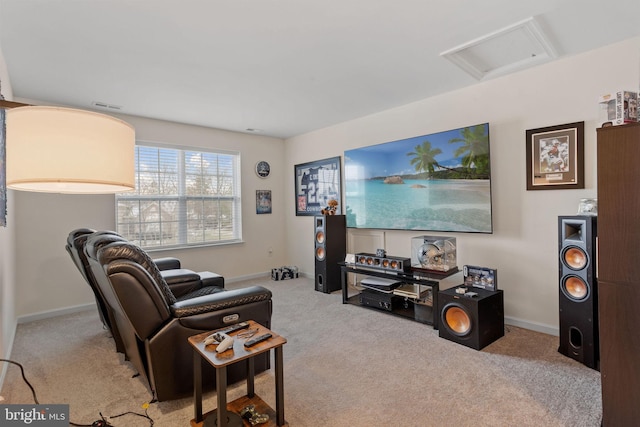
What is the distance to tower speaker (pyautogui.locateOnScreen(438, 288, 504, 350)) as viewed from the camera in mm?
2654

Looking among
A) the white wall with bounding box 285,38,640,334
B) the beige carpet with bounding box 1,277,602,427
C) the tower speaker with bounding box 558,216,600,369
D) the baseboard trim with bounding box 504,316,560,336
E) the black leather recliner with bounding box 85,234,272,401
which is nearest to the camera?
the black leather recliner with bounding box 85,234,272,401

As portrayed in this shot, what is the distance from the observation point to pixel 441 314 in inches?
114

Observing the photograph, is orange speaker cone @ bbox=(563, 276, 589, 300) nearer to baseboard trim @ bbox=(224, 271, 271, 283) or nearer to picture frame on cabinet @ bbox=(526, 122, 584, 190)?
picture frame on cabinet @ bbox=(526, 122, 584, 190)

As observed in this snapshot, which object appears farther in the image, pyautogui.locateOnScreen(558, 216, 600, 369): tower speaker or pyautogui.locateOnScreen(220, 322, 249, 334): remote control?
pyautogui.locateOnScreen(558, 216, 600, 369): tower speaker

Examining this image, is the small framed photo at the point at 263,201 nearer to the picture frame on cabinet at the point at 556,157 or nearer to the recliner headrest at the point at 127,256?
the recliner headrest at the point at 127,256

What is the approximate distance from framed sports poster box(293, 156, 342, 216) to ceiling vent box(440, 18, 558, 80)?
88.9 inches

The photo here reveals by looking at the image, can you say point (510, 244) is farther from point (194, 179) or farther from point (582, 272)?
point (194, 179)

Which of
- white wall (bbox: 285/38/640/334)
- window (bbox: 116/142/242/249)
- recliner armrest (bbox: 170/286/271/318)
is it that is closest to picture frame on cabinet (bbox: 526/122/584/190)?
white wall (bbox: 285/38/640/334)

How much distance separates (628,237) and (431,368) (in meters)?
1.49

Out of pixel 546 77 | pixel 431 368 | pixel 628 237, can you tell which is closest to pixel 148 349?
pixel 431 368

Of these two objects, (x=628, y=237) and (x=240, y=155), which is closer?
(x=628, y=237)

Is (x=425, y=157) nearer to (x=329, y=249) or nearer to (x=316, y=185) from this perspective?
(x=329, y=249)

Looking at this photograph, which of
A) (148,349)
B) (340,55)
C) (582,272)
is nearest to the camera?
(148,349)

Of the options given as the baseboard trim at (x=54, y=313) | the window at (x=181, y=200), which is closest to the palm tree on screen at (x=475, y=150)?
the window at (x=181, y=200)
